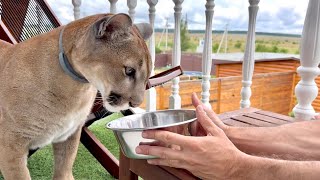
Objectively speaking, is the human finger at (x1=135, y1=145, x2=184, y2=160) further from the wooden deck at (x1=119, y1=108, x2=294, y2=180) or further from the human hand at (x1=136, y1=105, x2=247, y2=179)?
the wooden deck at (x1=119, y1=108, x2=294, y2=180)

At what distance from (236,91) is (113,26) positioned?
240cm

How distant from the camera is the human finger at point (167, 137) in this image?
78 centimetres

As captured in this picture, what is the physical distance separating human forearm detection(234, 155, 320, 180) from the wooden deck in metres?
0.17

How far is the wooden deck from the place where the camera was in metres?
0.95

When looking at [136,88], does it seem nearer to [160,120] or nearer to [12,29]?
[160,120]

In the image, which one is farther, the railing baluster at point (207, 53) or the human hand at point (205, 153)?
the railing baluster at point (207, 53)

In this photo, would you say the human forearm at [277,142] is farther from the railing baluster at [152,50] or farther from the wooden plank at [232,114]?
the railing baluster at [152,50]

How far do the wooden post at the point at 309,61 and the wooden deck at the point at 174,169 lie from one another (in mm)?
253

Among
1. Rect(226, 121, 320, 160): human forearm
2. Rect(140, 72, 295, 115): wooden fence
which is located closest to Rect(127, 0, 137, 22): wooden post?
Rect(140, 72, 295, 115): wooden fence

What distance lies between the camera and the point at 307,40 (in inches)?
60.4

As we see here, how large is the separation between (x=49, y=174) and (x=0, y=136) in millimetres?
592

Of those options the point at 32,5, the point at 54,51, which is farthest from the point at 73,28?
the point at 32,5

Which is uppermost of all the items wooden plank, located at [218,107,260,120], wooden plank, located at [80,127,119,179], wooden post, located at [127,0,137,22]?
wooden post, located at [127,0,137,22]

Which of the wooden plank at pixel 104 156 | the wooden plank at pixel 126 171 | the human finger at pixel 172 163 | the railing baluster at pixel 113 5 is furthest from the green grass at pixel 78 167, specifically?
the railing baluster at pixel 113 5
